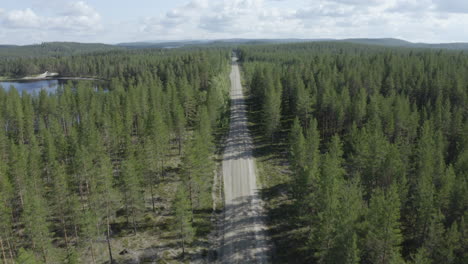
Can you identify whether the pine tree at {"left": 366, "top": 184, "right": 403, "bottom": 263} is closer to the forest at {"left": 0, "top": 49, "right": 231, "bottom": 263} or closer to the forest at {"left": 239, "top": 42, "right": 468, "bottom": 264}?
the forest at {"left": 239, "top": 42, "right": 468, "bottom": 264}

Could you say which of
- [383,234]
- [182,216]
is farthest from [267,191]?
[383,234]

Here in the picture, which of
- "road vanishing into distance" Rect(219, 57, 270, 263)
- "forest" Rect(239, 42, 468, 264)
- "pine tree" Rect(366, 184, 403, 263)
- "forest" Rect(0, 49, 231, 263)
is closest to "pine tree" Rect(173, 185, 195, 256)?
"forest" Rect(0, 49, 231, 263)

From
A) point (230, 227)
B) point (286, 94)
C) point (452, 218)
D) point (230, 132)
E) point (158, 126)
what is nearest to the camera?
point (452, 218)

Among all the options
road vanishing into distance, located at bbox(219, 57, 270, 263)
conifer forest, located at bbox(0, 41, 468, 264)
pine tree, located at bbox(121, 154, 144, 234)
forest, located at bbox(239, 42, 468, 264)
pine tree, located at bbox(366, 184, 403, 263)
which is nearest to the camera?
pine tree, located at bbox(366, 184, 403, 263)

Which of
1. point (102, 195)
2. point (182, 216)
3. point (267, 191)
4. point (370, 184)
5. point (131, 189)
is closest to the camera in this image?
point (182, 216)

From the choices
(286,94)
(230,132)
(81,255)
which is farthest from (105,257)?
(286,94)

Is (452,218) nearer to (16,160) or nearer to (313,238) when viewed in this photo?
(313,238)

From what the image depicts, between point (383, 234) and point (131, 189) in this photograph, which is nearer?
point (383, 234)

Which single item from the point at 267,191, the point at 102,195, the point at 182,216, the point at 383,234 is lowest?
the point at 267,191

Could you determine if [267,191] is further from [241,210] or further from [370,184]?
[370,184]
